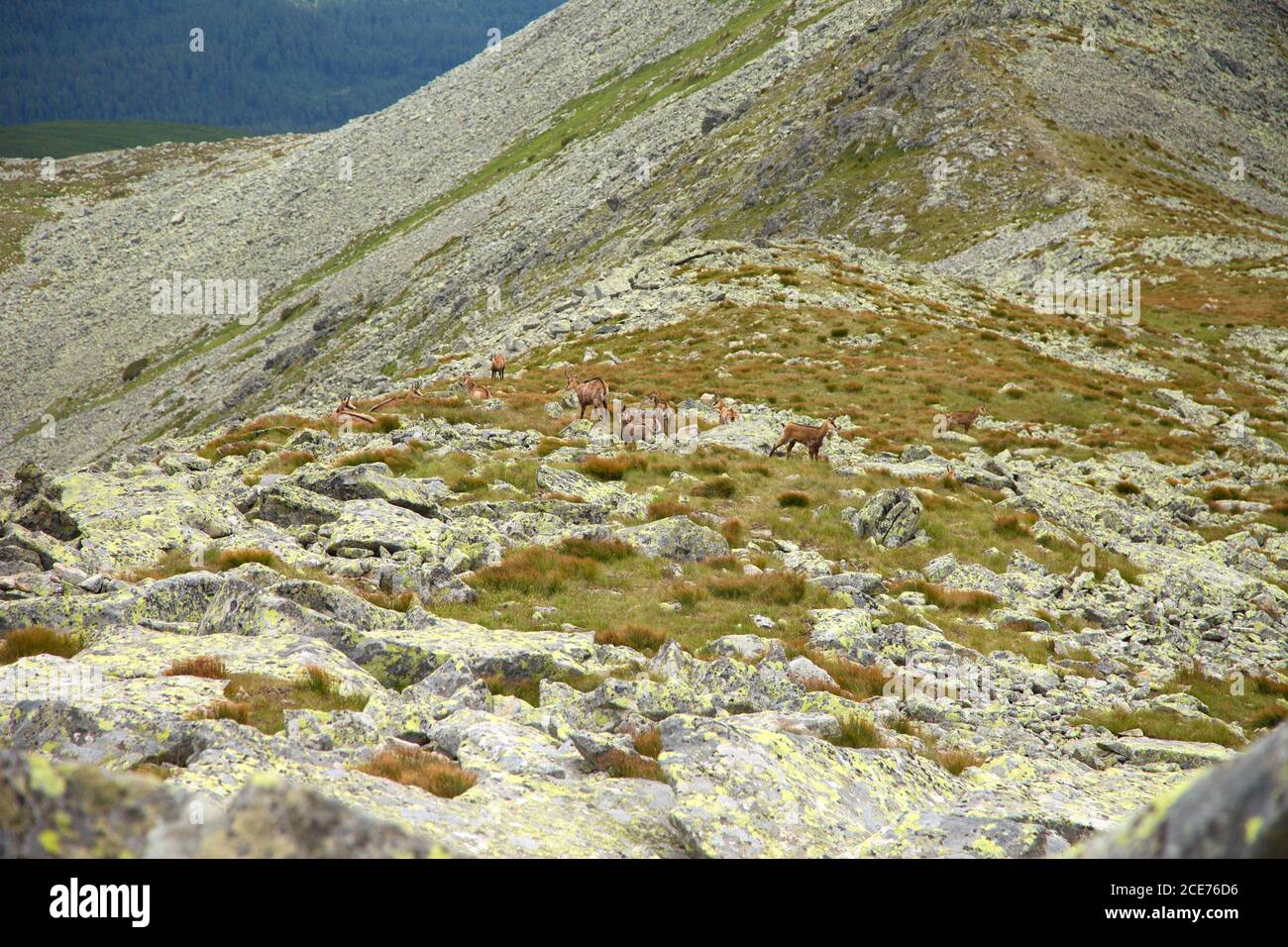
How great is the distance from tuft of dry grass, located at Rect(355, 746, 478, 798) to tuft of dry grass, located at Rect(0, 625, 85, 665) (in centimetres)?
451

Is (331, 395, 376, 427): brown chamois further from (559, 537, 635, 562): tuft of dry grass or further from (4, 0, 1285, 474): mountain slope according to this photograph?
(4, 0, 1285, 474): mountain slope

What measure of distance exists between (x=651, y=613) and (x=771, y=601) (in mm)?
2363

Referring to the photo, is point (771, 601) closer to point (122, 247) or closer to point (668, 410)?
point (668, 410)

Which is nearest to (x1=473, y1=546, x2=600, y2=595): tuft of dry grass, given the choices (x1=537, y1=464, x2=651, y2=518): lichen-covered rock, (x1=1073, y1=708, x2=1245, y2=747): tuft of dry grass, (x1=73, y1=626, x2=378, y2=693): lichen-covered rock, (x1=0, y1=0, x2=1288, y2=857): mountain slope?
(x1=0, y1=0, x2=1288, y2=857): mountain slope

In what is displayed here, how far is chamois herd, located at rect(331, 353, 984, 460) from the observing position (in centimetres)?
2445

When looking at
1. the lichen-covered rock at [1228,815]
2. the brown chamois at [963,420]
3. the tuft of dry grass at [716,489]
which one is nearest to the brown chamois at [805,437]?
the tuft of dry grass at [716,489]

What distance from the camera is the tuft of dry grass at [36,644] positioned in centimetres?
884

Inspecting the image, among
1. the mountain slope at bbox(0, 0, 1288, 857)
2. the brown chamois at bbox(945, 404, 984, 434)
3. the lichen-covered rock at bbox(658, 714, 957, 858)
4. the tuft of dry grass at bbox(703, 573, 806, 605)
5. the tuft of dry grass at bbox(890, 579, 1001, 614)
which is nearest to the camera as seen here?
the lichen-covered rock at bbox(658, 714, 957, 858)

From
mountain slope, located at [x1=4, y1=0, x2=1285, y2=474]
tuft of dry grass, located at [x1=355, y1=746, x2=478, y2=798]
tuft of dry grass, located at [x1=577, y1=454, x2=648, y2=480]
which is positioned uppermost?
mountain slope, located at [x1=4, y1=0, x2=1285, y2=474]

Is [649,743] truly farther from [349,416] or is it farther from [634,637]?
[349,416]

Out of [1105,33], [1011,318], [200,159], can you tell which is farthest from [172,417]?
[200,159]

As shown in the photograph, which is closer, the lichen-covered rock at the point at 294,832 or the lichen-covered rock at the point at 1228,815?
the lichen-covered rock at the point at 1228,815

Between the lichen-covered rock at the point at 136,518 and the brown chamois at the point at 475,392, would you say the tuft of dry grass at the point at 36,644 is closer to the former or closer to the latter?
the lichen-covered rock at the point at 136,518

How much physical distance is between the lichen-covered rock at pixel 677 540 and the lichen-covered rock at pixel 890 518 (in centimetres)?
389
